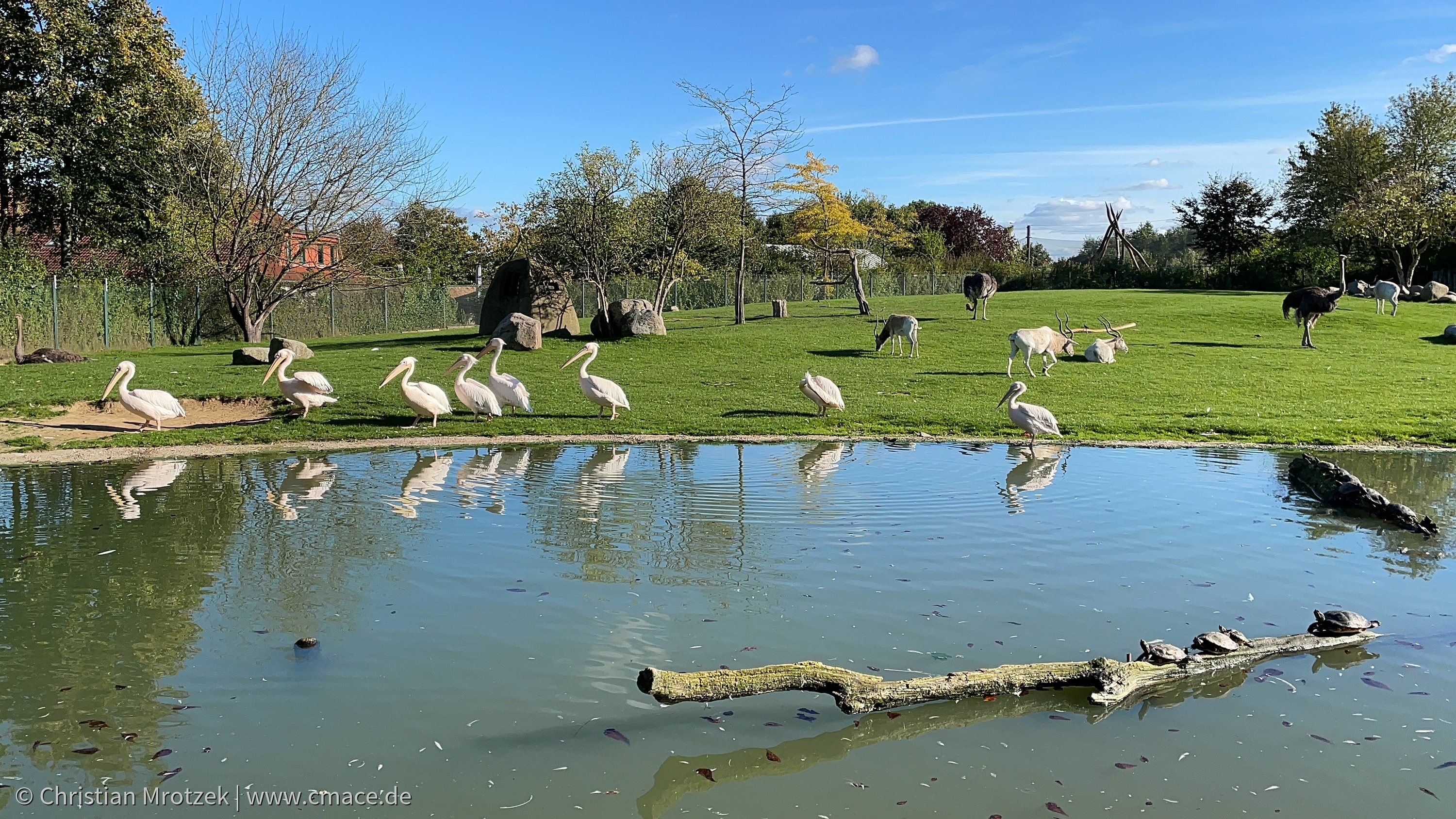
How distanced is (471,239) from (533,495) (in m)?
59.2

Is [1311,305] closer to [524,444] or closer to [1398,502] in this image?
[1398,502]

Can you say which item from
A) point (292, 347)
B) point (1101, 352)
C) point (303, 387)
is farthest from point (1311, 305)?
point (292, 347)

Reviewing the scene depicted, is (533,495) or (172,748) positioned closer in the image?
(172,748)

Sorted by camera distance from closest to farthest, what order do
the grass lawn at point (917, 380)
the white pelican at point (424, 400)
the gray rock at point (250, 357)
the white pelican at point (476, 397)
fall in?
the white pelican at point (424, 400), the grass lawn at point (917, 380), the white pelican at point (476, 397), the gray rock at point (250, 357)

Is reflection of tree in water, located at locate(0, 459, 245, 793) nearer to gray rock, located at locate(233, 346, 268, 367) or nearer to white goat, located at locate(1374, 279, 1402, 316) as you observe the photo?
gray rock, located at locate(233, 346, 268, 367)

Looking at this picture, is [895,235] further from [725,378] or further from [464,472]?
[464,472]

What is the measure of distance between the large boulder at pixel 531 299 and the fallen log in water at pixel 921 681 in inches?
993

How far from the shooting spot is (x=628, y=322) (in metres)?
28.8

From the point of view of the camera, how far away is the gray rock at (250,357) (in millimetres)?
22562

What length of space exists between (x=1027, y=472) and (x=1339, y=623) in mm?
6186

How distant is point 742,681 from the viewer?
16.3ft

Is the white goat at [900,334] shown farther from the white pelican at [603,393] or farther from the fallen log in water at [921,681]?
the fallen log in water at [921,681]

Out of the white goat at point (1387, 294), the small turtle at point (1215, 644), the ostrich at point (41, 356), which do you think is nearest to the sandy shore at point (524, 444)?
the small turtle at point (1215, 644)

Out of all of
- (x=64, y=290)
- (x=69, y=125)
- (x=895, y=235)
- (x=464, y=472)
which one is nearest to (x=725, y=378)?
(x=464, y=472)
